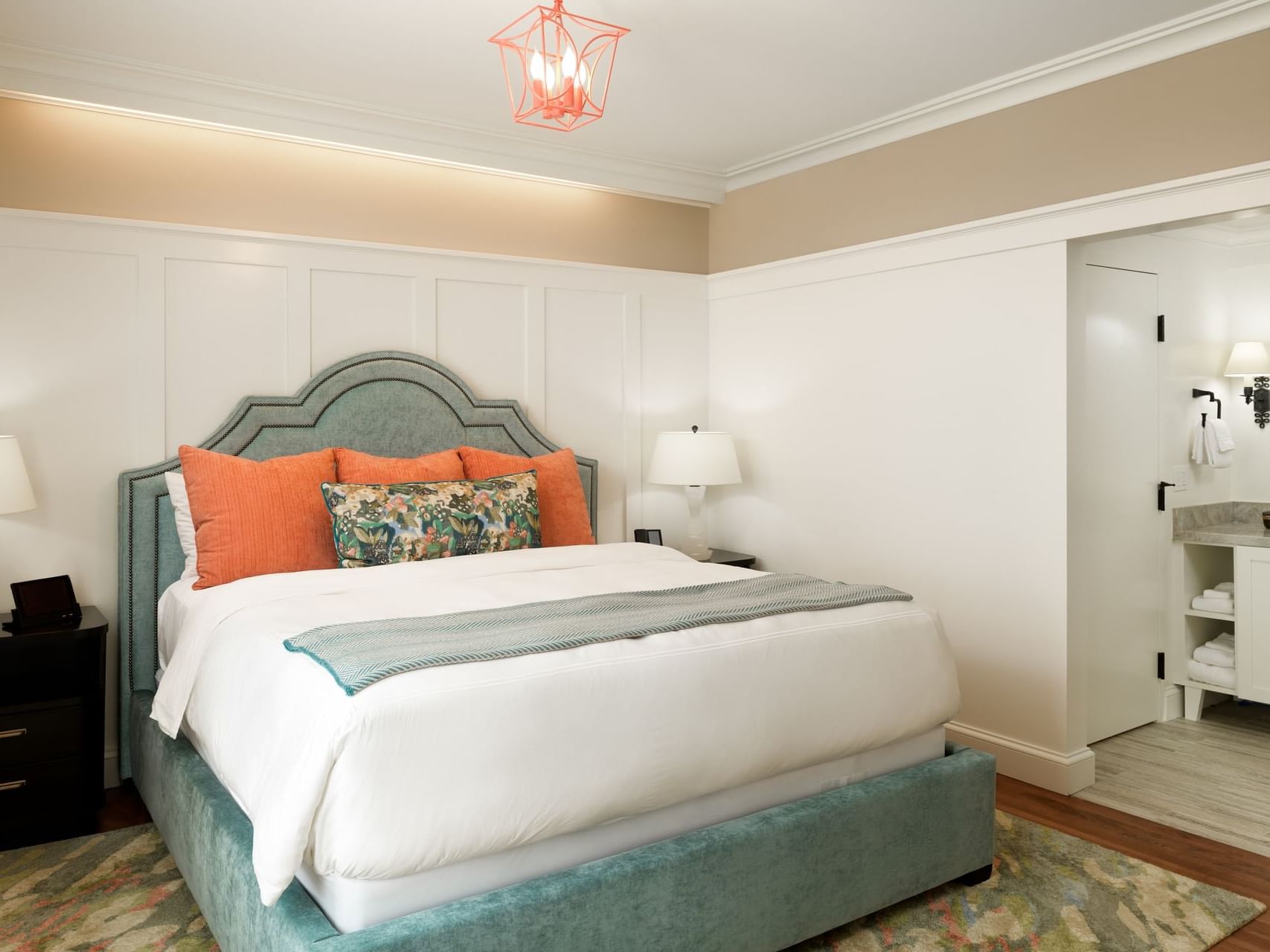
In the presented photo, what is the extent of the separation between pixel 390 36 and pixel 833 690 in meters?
2.50

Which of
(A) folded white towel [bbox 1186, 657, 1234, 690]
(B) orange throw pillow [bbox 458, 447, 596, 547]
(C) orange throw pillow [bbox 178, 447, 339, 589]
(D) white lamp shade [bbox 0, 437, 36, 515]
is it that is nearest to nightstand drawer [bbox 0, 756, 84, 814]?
(C) orange throw pillow [bbox 178, 447, 339, 589]

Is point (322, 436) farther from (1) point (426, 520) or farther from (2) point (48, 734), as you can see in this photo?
(2) point (48, 734)

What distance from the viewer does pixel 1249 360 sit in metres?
4.39

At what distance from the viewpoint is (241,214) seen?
373 cm

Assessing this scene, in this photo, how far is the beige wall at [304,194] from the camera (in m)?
3.38

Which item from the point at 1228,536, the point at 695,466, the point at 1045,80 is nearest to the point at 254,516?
the point at 695,466

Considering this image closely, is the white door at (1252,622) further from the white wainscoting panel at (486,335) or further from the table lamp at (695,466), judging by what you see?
the white wainscoting panel at (486,335)

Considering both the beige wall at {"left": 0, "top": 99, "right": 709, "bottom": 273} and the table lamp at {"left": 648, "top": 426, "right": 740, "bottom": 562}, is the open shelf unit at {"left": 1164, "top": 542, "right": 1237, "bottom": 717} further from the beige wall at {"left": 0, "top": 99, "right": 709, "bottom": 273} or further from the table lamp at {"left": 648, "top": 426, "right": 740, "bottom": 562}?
the beige wall at {"left": 0, "top": 99, "right": 709, "bottom": 273}

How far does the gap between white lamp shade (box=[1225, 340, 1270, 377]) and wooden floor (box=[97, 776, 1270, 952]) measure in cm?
232

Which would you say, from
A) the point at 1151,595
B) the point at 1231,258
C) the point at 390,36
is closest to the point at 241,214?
the point at 390,36

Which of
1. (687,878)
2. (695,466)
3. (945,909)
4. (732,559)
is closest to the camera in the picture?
(687,878)

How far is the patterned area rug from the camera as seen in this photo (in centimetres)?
238

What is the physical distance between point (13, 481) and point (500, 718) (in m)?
2.15

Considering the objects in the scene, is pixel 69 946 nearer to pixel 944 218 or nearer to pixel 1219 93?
pixel 944 218
